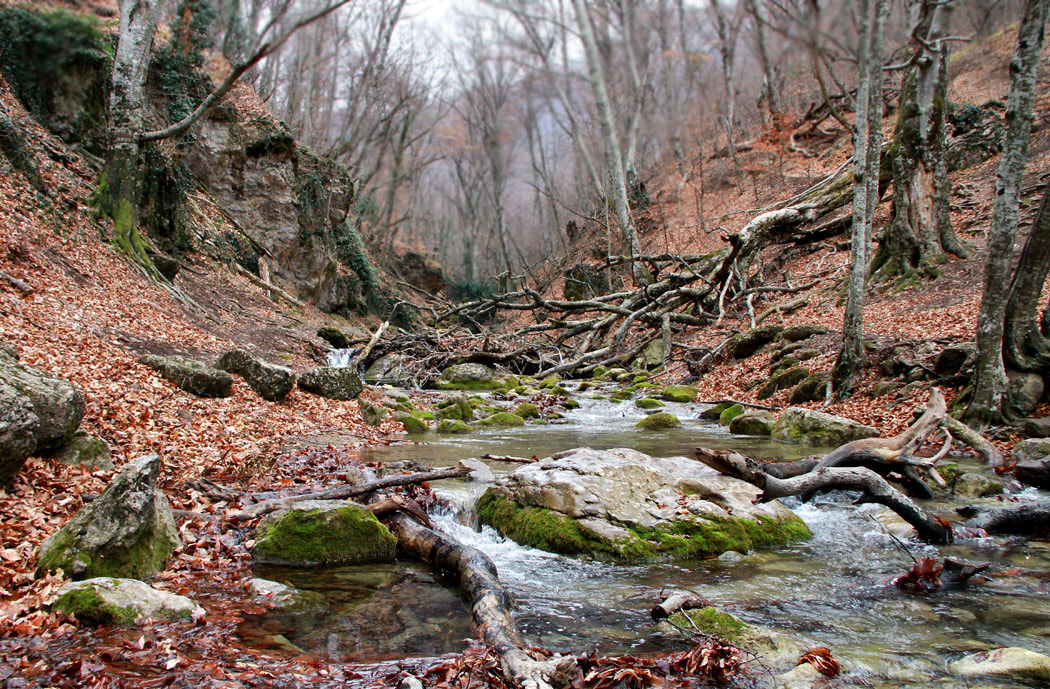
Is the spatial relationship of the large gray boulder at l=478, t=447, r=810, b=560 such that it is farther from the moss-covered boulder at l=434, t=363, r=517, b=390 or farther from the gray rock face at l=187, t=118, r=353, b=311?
the gray rock face at l=187, t=118, r=353, b=311

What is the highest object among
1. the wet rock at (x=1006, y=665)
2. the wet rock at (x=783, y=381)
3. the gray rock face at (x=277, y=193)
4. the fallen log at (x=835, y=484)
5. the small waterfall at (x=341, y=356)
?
the gray rock face at (x=277, y=193)

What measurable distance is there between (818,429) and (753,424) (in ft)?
3.88

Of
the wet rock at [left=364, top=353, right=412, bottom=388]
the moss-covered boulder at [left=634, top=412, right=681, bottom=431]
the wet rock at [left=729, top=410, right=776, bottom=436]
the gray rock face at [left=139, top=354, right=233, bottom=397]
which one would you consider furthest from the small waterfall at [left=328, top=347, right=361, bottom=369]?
the wet rock at [left=729, top=410, right=776, bottom=436]

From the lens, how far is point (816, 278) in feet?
54.2

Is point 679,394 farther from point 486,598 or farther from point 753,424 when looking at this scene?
point 486,598

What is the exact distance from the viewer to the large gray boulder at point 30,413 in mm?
3664

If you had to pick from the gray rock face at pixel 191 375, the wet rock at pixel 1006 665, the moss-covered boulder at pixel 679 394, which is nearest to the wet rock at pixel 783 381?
the moss-covered boulder at pixel 679 394

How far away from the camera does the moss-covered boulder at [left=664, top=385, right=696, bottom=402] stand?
12742 millimetres

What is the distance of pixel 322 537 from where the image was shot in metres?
4.01

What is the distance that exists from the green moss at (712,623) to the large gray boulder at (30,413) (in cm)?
435

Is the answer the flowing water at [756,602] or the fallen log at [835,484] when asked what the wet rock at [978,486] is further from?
the fallen log at [835,484]

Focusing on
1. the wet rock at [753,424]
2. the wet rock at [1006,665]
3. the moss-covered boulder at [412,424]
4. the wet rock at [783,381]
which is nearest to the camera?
the wet rock at [1006,665]

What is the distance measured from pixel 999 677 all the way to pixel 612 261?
13863mm

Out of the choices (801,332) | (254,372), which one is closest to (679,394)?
(801,332)
